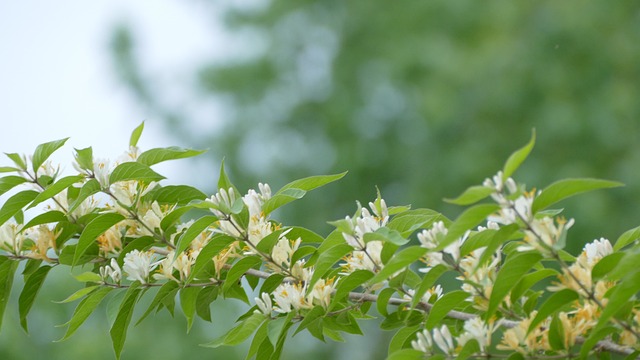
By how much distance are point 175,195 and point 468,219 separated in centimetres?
75

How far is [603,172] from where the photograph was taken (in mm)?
9422

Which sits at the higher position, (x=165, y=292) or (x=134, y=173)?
(x=134, y=173)

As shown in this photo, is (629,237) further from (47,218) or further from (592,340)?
(47,218)

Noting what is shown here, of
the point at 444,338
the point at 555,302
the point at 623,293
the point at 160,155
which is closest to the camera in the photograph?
the point at 623,293

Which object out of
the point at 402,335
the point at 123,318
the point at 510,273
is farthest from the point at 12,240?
the point at 510,273

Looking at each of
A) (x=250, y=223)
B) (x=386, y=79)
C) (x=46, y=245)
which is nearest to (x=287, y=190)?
(x=250, y=223)

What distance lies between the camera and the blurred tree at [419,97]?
373 inches

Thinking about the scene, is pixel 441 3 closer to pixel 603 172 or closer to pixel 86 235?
pixel 603 172

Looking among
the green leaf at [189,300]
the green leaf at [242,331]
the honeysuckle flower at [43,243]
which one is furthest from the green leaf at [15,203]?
the green leaf at [242,331]

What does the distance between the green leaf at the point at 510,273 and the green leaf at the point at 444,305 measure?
8cm

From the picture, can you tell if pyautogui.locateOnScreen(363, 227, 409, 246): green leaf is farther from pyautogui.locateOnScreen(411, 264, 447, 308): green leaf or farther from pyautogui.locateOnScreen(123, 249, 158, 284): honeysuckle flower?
pyautogui.locateOnScreen(123, 249, 158, 284): honeysuckle flower

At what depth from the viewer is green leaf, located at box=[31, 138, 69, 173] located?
5.59 ft

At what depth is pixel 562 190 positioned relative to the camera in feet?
4.07

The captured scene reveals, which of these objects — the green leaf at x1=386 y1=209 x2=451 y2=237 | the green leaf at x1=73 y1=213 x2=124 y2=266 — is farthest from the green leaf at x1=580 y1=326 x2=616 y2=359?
the green leaf at x1=73 y1=213 x2=124 y2=266
